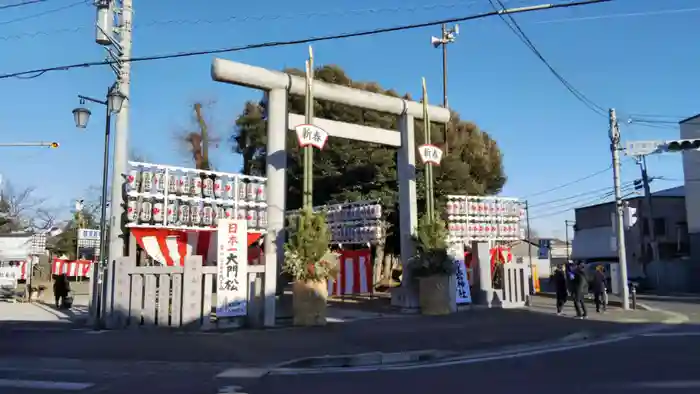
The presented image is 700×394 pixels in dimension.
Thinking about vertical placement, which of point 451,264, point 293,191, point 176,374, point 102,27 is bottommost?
point 176,374

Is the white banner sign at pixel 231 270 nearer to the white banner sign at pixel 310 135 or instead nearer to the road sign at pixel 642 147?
the white banner sign at pixel 310 135

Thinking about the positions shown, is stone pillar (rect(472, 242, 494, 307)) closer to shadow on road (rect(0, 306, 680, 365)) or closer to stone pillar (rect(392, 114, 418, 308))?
stone pillar (rect(392, 114, 418, 308))

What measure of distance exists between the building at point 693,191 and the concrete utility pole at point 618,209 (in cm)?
2078

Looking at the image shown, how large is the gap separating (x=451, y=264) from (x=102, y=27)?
1249cm

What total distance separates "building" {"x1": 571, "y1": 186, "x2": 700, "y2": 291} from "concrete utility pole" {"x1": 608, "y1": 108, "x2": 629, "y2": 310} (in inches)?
606

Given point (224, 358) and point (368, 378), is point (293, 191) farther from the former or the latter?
point (368, 378)

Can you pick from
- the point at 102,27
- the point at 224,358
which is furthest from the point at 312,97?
Result: the point at 224,358

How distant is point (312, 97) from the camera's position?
59.1 feet

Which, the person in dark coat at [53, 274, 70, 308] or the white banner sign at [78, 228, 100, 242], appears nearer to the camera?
the person in dark coat at [53, 274, 70, 308]

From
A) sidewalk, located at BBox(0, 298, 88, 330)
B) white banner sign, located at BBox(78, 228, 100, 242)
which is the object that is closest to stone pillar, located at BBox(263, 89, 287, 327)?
sidewalk, located at BBox(0, 298, 88, 330)

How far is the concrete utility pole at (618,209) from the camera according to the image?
22.0 metres

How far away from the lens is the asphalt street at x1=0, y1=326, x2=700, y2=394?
8.02 m

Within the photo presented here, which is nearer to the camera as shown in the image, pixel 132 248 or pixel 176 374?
pixel 176 374

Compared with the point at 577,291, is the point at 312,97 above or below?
above
